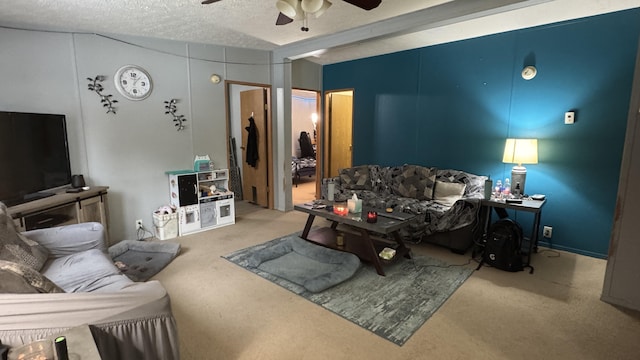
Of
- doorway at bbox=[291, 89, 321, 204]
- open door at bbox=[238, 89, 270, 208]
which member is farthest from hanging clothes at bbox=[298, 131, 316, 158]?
open door at bbox=[238, 89, 270, 208]

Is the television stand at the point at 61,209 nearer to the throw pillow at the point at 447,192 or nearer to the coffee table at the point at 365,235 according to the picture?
the coffee table at the point at 365,235

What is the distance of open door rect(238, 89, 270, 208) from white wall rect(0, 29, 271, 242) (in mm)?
596

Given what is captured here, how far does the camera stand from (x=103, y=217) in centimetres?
356

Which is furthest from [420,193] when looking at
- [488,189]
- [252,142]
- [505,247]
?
[252,142]

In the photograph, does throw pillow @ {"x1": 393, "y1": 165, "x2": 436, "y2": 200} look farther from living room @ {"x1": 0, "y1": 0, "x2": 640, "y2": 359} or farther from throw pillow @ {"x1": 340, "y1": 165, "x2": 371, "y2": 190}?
throw pillow @ {"x1": 340, "y1": 165, "x2": 371, "y2": 190}

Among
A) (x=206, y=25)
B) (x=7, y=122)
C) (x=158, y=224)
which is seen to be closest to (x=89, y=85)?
(x=7, y=122)

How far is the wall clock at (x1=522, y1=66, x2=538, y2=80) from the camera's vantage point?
3.61m

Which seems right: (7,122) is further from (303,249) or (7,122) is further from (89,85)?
(303,249)

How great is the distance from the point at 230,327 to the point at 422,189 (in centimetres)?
294

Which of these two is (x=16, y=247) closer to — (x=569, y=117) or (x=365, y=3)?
(x=365, y=3)

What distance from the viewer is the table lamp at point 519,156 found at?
342 cm

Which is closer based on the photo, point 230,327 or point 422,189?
point 230,327

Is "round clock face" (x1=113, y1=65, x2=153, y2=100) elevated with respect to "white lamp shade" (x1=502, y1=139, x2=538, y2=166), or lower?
elevated

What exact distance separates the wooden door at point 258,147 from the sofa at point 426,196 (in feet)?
4.62
